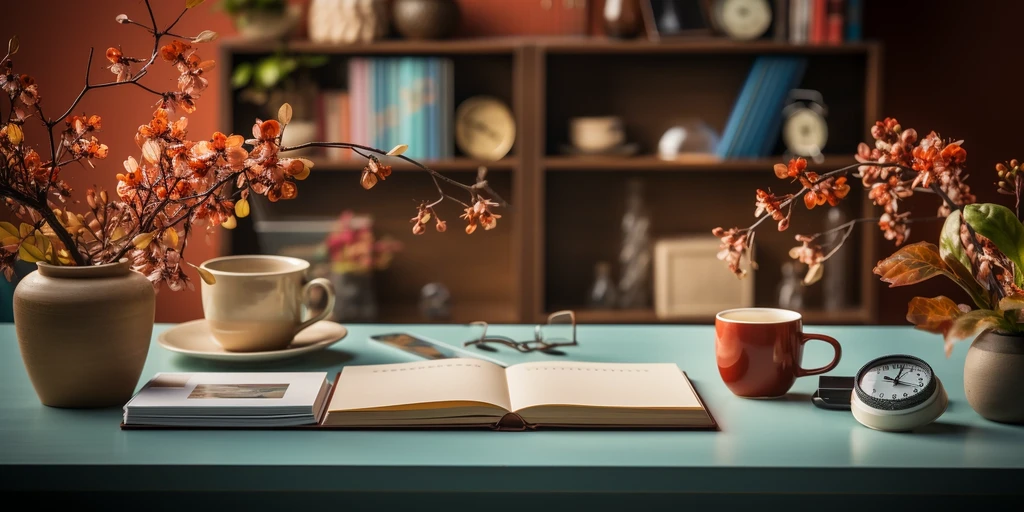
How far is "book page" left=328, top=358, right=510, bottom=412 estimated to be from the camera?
3.23ft

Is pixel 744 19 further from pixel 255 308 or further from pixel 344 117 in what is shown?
pixel 255 308

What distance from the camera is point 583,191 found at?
296 centimetres

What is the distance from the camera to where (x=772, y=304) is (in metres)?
3.01

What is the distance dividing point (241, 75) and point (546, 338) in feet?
5.48

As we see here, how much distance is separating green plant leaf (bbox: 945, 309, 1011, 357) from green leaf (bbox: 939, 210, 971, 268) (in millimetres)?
59

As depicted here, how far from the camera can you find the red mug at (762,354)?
3.44ft

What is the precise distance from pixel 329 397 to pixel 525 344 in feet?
1.21

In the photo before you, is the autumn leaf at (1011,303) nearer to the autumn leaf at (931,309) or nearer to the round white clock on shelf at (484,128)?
the autumn leaf at (931,309)

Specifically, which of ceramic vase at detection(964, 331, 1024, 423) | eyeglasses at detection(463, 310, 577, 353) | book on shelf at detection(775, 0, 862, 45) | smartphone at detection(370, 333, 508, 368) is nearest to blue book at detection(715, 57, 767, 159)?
book on shelf at detection(775, 0, 862, 45)

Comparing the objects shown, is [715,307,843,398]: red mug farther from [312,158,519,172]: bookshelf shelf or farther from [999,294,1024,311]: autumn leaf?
[312,158,519,172]: bookshelf shelf

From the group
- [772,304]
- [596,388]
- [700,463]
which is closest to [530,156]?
[772,304]

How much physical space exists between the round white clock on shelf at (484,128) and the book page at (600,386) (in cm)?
170

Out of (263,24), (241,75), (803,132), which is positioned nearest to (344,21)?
(263,24)

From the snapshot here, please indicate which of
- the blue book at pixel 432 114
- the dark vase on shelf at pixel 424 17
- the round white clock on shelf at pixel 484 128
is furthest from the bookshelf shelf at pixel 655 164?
the dark vase on shelf at pixel 424 17
